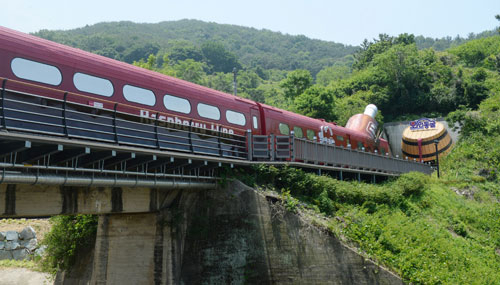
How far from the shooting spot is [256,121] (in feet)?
70.8

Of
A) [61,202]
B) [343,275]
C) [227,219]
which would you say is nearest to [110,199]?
[61,202]

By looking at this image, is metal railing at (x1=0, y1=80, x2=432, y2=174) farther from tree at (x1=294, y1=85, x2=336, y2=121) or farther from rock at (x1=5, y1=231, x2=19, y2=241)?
rock at (x1=5, y1=231, x2=19, y2=241)

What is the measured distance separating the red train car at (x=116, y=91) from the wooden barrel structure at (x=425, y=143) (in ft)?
70.3

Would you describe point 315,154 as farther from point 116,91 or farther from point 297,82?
point 297,82

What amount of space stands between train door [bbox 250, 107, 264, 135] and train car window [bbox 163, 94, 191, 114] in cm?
424

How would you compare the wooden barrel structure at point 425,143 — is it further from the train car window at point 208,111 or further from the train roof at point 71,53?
the train roof at point 71,53

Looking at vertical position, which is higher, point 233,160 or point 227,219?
point 233,160

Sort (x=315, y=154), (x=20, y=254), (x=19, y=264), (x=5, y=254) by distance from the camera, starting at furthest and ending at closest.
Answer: (x=20, y=254)
(x=5, y=254)
(x=19, y=264)
(x=315, y=154)

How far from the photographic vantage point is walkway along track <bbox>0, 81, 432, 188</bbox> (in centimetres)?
1121

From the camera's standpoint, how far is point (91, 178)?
41.3 feet

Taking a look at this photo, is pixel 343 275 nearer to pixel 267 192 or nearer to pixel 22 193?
pixel 267 192

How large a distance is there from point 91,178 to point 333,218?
9745mm

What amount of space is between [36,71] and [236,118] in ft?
29.6

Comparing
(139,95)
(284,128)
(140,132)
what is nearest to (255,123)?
(284,128)
